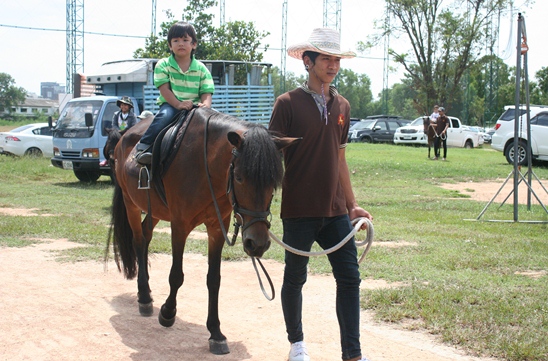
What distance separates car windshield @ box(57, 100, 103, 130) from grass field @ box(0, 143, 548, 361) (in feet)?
5.38

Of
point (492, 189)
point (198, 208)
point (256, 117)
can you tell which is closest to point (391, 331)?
point (198, 208)

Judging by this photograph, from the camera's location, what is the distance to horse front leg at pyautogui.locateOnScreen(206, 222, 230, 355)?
15.6 feet

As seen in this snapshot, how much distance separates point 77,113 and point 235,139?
14210 mm

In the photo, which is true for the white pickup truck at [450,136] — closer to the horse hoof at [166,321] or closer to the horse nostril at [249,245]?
the horse hoof at [166,321]

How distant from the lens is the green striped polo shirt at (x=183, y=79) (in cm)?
573

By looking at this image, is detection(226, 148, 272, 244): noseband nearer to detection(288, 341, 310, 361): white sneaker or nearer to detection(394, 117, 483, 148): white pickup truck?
detection(288, 341, 310, 361): white sneaker

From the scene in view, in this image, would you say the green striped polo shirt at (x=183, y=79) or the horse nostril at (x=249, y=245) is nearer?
the horse nostril at (x=249, y=245)

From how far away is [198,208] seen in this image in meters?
4.96

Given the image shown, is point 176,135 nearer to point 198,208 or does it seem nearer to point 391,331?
point 198,208

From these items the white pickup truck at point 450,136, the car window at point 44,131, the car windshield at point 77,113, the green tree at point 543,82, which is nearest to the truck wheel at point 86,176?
the car windshield at point 77,113

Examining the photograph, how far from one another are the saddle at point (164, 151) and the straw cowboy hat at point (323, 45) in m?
1.33

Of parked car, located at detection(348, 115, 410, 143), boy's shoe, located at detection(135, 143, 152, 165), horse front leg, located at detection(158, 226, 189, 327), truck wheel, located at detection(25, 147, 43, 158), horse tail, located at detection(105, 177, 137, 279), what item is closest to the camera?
horse front leg, located at detection(158, 226, 189, 327)

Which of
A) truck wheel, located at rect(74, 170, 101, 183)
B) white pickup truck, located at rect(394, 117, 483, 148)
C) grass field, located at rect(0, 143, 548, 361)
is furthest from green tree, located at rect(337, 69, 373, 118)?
grass field, located at rect(0, 143, 548, 361)

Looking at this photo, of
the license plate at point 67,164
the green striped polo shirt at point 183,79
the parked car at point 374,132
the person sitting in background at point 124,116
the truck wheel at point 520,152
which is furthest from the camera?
the parked car at point 374,132
